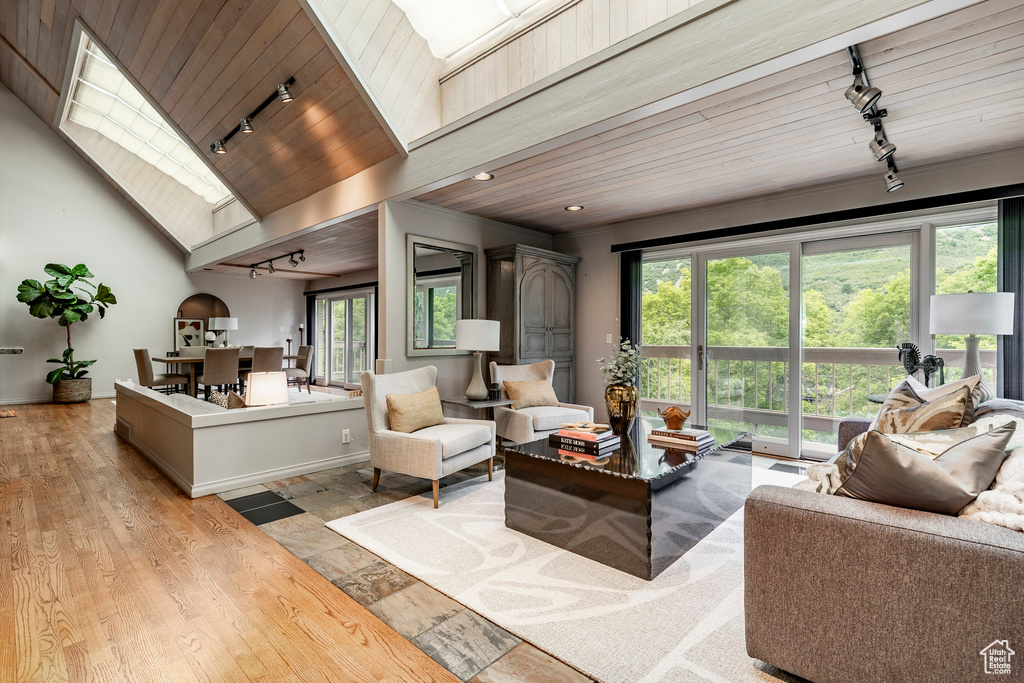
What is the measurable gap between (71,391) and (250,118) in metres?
6.07

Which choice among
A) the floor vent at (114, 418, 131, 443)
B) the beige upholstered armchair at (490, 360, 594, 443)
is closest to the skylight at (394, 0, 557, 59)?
the beige upholstered armchair at (490, 360, 594, 443)

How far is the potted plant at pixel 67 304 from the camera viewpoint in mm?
7129

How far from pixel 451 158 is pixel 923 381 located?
4.00 metres

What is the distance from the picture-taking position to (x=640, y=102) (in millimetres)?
2455

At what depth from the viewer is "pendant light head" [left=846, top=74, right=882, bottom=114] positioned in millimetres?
2240

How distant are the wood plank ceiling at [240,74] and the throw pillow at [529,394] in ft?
7.49

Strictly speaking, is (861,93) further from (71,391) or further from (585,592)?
(71,391)

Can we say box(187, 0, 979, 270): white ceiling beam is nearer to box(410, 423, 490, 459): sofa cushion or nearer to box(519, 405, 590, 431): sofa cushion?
box(410, 423, 490, 459): sofa cushion

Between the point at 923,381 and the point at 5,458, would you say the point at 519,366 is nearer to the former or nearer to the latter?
the point at 923,381

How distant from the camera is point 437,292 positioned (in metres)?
5.03

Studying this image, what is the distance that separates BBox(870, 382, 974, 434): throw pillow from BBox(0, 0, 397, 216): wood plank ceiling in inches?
150

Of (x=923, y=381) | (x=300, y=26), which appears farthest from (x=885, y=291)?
(x=300, y=26)

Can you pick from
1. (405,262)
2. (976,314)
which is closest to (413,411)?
(405,262)

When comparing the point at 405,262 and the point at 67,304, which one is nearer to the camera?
the point at 405,262
